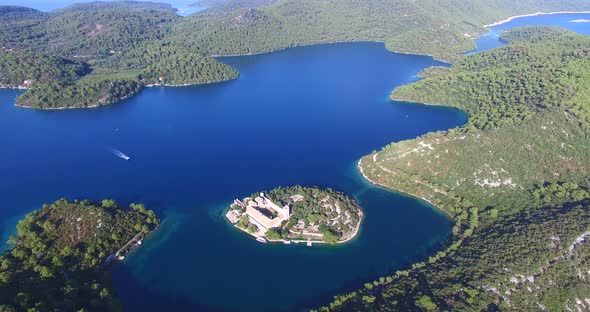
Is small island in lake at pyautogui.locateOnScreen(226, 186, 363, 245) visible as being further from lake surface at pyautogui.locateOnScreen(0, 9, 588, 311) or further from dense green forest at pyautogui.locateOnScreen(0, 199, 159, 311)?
dense green forest at pyautogui.locateOnScreen(0, 199, 159, 311)

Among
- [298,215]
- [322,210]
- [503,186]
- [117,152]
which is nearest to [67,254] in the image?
[298,215]

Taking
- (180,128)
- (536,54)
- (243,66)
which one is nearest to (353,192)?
(180,128)

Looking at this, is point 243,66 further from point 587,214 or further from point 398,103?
point 587,214

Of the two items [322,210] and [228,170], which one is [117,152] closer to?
[228,170]

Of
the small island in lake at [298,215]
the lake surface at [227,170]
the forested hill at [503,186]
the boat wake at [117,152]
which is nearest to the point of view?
the forested hill at [503,186]

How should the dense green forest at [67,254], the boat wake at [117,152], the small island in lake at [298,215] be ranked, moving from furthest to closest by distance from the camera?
the boat wake at [117,152], the small island in lake at [298,215], the dense green forest at [67,254]

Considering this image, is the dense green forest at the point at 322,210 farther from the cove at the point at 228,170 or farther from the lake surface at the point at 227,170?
the lake surface at the point at 227,170

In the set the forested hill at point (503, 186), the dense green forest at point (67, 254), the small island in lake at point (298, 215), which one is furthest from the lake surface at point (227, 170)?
the forested hill at point (503, 186)

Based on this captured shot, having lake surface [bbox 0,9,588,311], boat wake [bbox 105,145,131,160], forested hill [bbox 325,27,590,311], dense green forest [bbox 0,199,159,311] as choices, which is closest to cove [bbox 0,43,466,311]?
lake surface [bbox 0,9,588,311]
